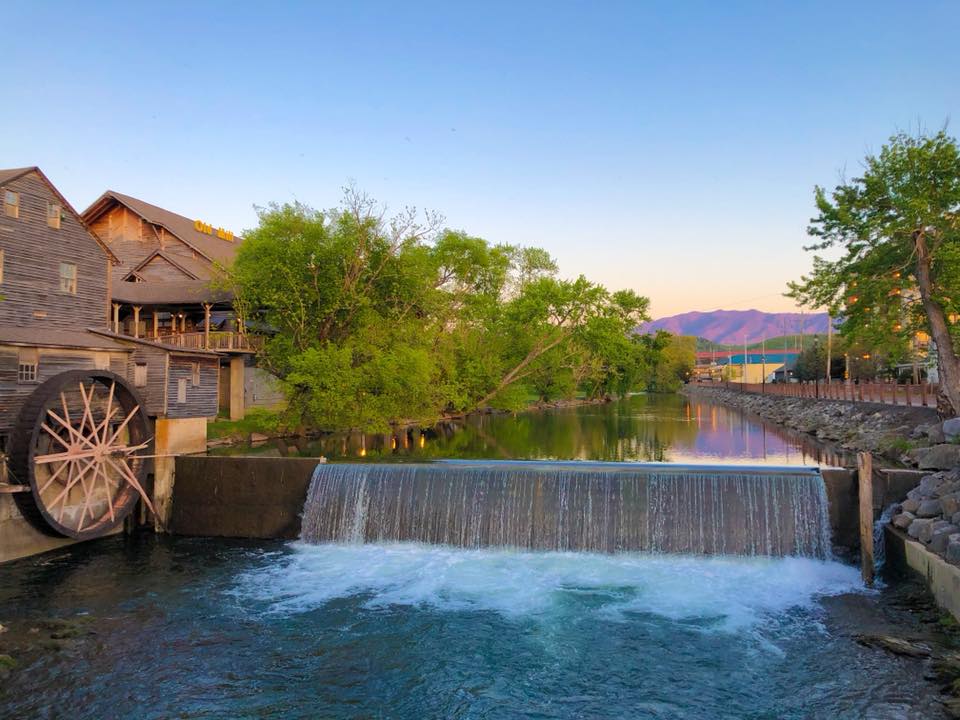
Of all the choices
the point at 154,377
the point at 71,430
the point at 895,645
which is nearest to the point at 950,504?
the point at 895,645

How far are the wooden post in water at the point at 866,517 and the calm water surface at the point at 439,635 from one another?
0.53 m

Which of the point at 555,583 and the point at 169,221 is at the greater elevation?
the point at 169,221

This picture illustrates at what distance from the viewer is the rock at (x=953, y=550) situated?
12109mm

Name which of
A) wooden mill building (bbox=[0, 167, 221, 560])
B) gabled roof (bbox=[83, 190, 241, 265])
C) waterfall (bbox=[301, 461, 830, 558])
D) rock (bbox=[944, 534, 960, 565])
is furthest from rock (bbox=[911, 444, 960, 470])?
gabled roof (bbox=[83, 190, 241, 265])

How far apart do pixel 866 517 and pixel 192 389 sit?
2307 cm

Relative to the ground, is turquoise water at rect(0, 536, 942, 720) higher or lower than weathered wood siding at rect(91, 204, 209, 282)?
lower

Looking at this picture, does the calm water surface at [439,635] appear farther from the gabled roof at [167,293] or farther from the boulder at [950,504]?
the gabled roof at [167,293]

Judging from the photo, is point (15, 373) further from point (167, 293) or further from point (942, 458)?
point (942, 458)

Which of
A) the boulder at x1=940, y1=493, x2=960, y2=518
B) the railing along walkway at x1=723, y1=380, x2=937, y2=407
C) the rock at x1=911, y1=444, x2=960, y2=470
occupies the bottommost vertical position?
the boulder at x1=940, y1=493, x2=960, y2=518

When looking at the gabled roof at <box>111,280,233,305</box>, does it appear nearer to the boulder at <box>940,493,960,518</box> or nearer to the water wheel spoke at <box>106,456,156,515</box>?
the water wheel spoke at <box>106,456,156,515</box>

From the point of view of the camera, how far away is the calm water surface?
1009 centimetres

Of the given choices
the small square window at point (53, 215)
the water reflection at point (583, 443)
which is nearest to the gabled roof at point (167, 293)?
the water reflection at point (583, 443)

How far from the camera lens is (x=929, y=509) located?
14.4 m

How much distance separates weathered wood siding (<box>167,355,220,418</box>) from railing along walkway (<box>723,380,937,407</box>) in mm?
29890
